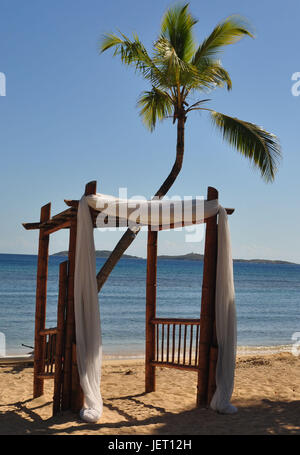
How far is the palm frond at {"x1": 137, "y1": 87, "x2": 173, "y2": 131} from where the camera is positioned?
32.5 feet

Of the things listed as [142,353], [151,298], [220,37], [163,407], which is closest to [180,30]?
[220,37]

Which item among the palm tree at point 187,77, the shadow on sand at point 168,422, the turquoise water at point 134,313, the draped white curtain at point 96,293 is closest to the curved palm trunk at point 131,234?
the palm tree at point 187,77

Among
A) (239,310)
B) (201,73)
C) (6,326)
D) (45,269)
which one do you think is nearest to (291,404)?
(45,269)

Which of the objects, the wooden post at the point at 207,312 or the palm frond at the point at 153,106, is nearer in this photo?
the wooden post at the point at 207,312

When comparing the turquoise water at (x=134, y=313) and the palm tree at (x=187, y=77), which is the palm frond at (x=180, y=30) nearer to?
the palm tree at (x=187, y=77)

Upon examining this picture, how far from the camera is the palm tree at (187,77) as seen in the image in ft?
28.6

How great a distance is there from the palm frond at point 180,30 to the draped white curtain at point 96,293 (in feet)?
14.1

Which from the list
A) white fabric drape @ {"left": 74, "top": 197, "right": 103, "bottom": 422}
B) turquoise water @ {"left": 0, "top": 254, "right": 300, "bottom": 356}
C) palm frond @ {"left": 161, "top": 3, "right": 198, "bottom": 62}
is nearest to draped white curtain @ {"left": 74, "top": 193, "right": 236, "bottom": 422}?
white fabric drape @ {"left": 74, "top": 197, "right": 103, "bottom": 422}

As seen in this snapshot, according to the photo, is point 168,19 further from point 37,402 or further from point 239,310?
point 239,310

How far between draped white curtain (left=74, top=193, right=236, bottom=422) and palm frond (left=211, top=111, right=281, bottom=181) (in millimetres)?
3340

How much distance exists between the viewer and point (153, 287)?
692cm

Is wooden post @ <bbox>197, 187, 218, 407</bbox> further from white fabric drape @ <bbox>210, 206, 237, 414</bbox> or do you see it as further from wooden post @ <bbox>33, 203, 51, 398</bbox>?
wooden post @ <bbox>33, 203, 51, 398</bbox>

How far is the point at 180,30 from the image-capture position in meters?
9.16

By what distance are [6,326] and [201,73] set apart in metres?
13.0
